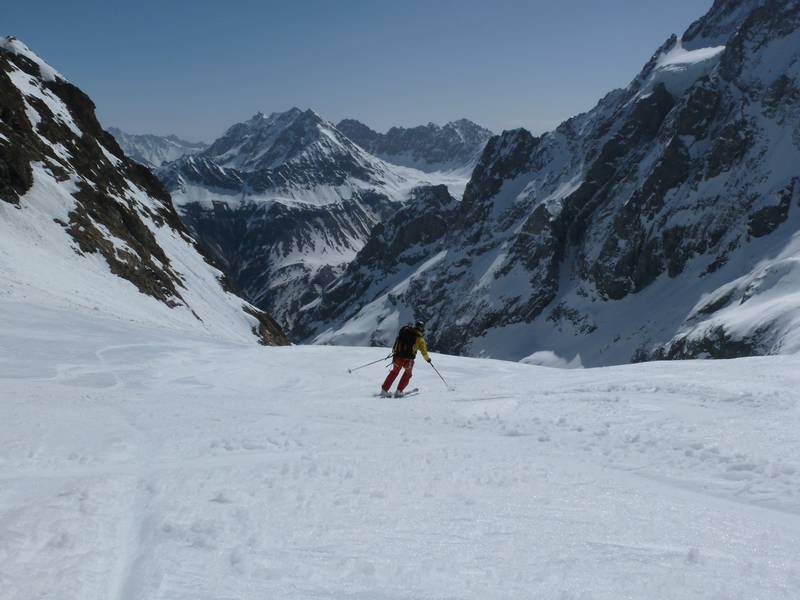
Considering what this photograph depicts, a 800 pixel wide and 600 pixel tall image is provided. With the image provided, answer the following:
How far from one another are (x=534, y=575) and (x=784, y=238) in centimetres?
13022

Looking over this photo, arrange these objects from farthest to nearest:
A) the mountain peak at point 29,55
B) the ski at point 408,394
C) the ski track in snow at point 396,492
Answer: the mountain peak at point 29,55, the ski at point 408,394, the ski track in snow at point 396,492

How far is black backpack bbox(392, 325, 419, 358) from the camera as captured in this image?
16.0 meters

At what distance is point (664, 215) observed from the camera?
139 metres

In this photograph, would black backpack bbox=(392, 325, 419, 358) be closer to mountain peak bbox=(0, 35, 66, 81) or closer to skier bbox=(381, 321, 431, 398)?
skier bbox=(381, 321, 431, 398)

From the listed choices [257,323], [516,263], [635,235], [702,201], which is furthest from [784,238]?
[257,323]

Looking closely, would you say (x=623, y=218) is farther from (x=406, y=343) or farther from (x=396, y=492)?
(x=396, y=492)

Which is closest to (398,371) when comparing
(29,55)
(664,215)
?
(29,55)

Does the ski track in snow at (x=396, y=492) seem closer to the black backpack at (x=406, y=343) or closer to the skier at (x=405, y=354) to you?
the skier at (x=405, y=354)

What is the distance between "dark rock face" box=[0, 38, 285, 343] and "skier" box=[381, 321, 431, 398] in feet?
131

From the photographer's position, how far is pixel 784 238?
112188 millimetres

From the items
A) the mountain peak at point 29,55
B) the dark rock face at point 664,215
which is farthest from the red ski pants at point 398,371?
the mountain peak at point 29,55

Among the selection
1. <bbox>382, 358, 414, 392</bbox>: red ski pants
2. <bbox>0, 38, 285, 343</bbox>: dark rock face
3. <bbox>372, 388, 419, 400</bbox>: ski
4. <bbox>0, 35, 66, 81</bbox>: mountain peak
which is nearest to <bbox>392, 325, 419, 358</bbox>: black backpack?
<bbox>382, 358, 414, 392</bbox>: red ski pants

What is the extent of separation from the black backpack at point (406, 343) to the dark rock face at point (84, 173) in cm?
3992

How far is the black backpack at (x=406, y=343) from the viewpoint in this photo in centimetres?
1603
